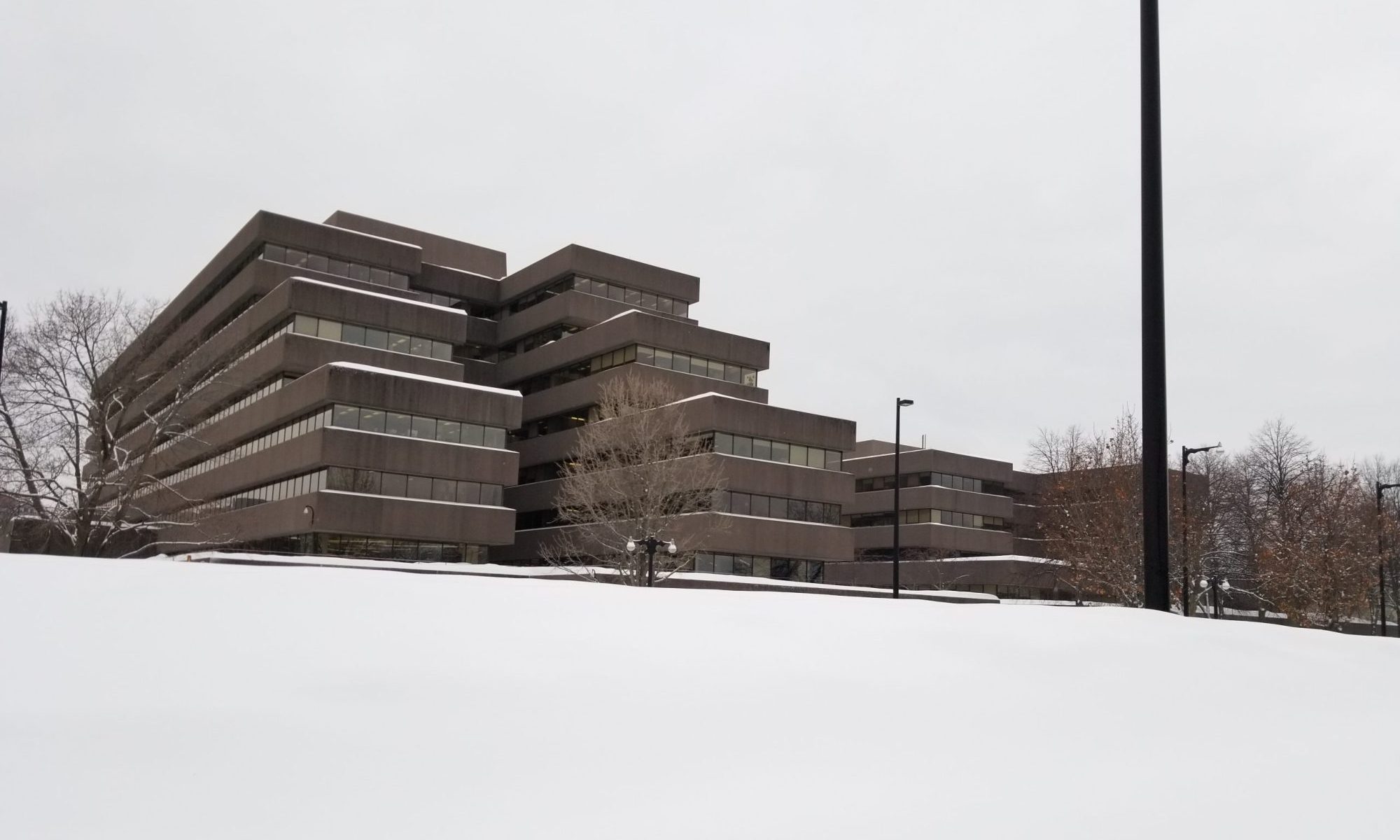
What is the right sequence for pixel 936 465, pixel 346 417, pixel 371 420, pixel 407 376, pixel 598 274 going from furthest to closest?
pixel 936 465, pixel 598 274, pixel 407 376, pixel 371 420, pixel 346 417

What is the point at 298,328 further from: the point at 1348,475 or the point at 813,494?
the point at 1348,475

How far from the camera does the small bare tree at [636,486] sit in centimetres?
4375

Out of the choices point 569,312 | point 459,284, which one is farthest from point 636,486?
point 459,284

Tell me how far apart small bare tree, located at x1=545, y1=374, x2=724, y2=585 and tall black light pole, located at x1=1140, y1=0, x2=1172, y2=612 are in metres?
29.1

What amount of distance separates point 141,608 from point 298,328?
56732mm

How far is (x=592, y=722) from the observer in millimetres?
3998

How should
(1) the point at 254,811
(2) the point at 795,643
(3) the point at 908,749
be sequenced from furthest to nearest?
(2) the point at 795,643, (3) the point at 908,749, (1) the point at 254,811

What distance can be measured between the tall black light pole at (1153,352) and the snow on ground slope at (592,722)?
3.61 meters

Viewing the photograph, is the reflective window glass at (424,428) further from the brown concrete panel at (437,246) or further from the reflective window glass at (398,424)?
the brown concrete panel at (437,246)

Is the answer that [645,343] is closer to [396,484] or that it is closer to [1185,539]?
[396,484]

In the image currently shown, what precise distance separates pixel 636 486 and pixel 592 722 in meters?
40.2

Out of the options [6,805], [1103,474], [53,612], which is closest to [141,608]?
[53,612]

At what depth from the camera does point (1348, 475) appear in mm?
45562

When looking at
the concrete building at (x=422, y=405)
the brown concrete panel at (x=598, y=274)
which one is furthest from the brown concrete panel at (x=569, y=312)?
the brown concrete panel at (x=598, y=274)
